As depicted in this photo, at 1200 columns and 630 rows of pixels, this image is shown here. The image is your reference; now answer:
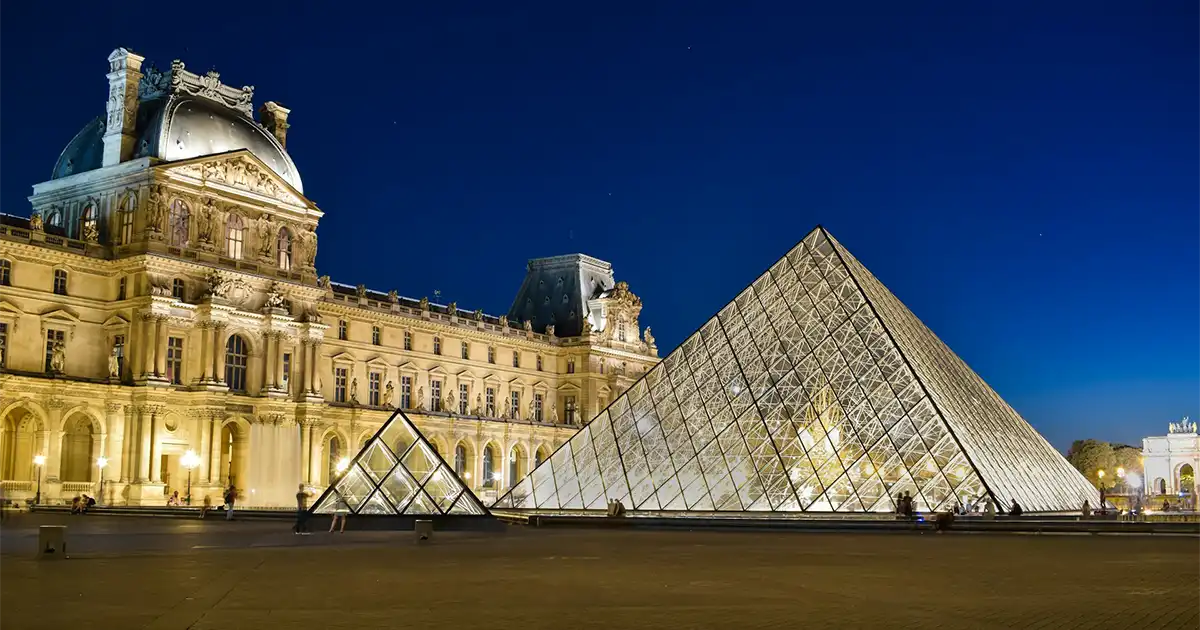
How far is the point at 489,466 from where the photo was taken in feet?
240

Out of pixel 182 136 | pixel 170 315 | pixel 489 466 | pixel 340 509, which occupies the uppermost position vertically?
pixel 182 136

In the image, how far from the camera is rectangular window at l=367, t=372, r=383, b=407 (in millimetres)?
64000

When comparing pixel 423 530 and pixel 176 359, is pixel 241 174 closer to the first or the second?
pixel 176 359

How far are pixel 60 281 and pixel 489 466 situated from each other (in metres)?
29.7

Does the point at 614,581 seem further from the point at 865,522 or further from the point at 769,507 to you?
the point at 769,507

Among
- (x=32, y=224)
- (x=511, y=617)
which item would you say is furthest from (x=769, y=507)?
(x=32, y=224)

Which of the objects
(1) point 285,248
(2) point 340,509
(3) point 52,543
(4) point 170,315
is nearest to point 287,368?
(1) point 285,248

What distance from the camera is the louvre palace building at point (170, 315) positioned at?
4712 cm

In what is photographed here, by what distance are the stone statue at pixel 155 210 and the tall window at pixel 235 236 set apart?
3491 millimetres

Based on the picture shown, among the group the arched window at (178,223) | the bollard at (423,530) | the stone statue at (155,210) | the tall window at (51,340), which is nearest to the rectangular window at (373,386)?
the arched window at (178,223)

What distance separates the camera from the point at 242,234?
52625 mm

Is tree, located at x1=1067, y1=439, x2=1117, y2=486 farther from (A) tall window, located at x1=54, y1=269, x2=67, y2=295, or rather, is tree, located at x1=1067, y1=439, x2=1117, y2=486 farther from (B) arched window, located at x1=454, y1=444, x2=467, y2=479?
(A) tall window, located at x1=54, y1=269, x2=67, y2=295

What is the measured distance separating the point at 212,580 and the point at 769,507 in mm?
22236

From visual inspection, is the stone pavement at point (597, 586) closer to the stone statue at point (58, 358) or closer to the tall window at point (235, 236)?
the stone statue at point (58, 358)
